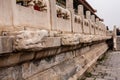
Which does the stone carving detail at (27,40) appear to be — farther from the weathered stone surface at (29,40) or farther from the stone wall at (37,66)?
the stone wall at (37,66)

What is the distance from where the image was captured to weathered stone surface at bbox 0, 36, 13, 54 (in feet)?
7.92

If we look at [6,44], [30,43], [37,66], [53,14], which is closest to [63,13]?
[53,14]

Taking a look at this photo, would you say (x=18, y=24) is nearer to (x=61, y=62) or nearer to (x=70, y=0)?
(x=61, y=62)

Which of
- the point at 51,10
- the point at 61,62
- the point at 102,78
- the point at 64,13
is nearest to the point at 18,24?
the point at 51,10

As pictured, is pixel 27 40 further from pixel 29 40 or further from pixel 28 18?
pixel 28 18

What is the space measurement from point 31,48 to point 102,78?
5.79 m

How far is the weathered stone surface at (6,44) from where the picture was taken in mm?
2414

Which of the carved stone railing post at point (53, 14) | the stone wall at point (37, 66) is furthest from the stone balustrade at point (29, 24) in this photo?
the stone wall at point (37, 66)

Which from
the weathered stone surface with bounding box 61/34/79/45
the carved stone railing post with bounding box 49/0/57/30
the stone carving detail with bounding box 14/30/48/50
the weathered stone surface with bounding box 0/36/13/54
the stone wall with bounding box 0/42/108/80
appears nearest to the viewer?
the weathered stone surface with bounding box 0/36/13/54

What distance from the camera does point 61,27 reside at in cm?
544

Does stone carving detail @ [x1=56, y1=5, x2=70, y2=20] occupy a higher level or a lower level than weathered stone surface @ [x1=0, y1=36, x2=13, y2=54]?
higher

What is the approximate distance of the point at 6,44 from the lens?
2480mm

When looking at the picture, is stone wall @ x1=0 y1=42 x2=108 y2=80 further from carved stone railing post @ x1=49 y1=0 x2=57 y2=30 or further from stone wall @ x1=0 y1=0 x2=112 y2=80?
carved stone railing post @ x1=49 y1=0 x2=57 y2=30

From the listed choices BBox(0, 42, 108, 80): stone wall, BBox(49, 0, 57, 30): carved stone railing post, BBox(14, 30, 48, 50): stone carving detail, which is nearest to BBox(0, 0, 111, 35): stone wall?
BBox(49, 0, 57, 30): carved stone railing post
